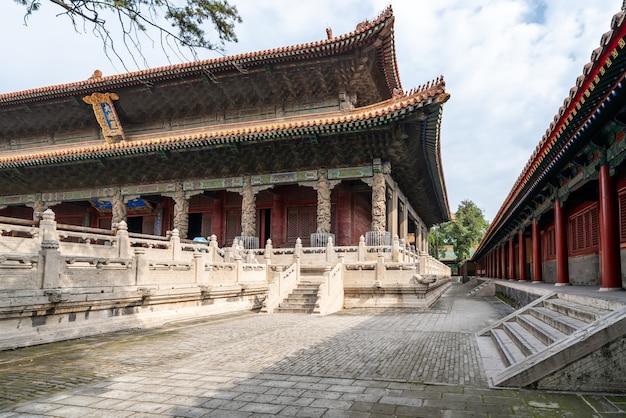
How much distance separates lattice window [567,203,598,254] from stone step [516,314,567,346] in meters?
5.46

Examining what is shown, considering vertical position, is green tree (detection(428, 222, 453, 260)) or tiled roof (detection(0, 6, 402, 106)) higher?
tiled roof (detection(0, 6, 402, 106))

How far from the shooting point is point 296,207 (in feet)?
63.4

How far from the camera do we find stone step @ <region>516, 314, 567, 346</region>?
17.2ft

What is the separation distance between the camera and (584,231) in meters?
12.3

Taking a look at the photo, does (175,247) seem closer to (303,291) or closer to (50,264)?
(303,291)

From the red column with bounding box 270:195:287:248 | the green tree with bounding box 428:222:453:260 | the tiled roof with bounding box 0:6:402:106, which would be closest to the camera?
the tiled roof with bounding box 0:6:402:106

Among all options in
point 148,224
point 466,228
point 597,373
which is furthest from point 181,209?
point 466,228

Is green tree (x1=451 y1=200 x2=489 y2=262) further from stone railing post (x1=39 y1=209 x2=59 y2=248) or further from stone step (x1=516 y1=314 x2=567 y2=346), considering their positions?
stone railing post (x1=39 y1=209 x2=59 y2=248)

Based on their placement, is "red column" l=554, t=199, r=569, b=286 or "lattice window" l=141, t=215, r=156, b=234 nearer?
"red column" l=554, t=199, r=569, b=286

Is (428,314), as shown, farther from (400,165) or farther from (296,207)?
(296,207)

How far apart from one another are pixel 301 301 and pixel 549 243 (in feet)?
32.4

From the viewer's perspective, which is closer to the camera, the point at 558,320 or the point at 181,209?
the point at 558,320

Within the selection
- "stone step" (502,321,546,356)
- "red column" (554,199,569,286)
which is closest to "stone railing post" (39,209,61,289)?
"stone step" (502,321,546,356)

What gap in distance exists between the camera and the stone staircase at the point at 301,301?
472 inches
